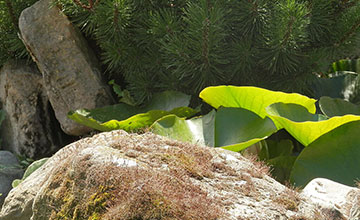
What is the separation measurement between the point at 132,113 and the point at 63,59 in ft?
1.54

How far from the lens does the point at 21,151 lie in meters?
2.83

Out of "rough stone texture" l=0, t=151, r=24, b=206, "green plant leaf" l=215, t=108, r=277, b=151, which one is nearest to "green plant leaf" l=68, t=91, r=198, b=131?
"green plant leaf" l=215, t=108, r=277, b=151

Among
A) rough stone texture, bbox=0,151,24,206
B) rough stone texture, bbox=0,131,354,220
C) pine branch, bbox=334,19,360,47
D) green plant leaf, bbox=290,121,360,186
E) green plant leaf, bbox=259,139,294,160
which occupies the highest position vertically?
pine branch, bbox=334,19,360,47

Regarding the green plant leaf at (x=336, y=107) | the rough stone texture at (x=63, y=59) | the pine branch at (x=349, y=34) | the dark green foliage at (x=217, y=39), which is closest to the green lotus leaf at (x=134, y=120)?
the dark green foliage at (x=217, y=39)

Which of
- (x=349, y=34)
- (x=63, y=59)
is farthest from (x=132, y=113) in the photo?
(x=349, y=34)

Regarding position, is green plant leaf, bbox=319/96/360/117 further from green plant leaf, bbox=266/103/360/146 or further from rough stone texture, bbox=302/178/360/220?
rough stone texture, bbox=302/178/360/220

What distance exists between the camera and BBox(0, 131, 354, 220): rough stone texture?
114cm

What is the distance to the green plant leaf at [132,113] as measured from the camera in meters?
2.15

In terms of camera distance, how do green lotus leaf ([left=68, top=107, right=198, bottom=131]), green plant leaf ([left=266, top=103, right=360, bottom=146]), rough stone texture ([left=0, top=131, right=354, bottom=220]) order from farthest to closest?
green lotus leaf ([left=68, top=107, right=198, bottom=131]), green plant leaf ([left=266, top=103, right=360, bottom=146]), rough stone texture ([left=0, top=131, right=354, bottom=220])

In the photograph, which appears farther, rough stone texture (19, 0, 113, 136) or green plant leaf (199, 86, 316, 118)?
rough stone texture (19, 0, 113, 136)

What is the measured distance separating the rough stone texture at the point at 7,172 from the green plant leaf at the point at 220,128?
3.13 feet

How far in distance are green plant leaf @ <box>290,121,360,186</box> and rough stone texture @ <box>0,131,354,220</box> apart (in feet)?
1.75

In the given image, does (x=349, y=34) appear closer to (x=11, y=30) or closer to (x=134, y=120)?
(x=134, y=120)

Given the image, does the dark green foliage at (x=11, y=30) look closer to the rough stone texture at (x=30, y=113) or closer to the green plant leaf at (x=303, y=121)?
the rough stone texture at (x=30, y=113)
